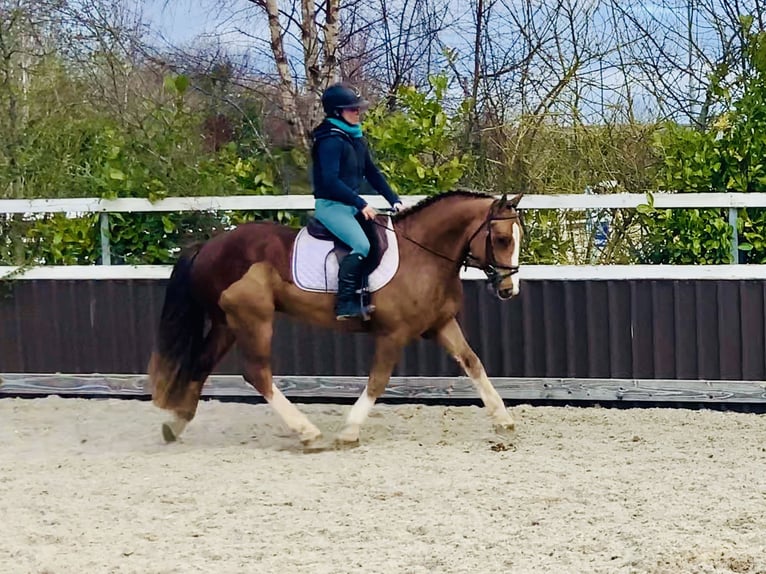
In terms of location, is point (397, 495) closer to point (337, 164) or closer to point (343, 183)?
point (343, 183)

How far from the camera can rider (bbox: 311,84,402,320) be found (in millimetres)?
6086

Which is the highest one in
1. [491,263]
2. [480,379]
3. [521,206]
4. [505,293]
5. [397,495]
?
[521,206]

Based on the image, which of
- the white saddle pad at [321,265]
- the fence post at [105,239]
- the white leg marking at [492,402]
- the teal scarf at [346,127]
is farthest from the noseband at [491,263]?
the fence post at [105,239]

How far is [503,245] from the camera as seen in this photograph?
238 inches

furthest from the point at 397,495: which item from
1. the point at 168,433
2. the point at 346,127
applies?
the point at 346,127

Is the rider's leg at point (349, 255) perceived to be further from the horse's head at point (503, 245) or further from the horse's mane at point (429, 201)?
the horse's head at point (503, 245)

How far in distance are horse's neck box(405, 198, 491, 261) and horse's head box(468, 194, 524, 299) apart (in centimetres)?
16

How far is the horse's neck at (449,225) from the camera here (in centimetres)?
627

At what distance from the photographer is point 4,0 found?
1200 cm

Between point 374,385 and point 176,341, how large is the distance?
133 cm

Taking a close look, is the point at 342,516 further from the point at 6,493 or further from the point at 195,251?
the point at 195,251

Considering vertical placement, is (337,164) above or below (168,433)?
above

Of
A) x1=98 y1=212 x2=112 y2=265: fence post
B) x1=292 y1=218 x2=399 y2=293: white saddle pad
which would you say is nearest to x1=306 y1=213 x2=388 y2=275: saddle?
x1=292 y1=218 x2=399 y2=293: white saddle pad

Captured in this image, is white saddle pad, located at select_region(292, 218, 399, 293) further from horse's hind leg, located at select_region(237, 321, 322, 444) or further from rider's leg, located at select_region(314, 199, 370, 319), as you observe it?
horse's hind leg, located at select_region(237, 321, 322, 444)
